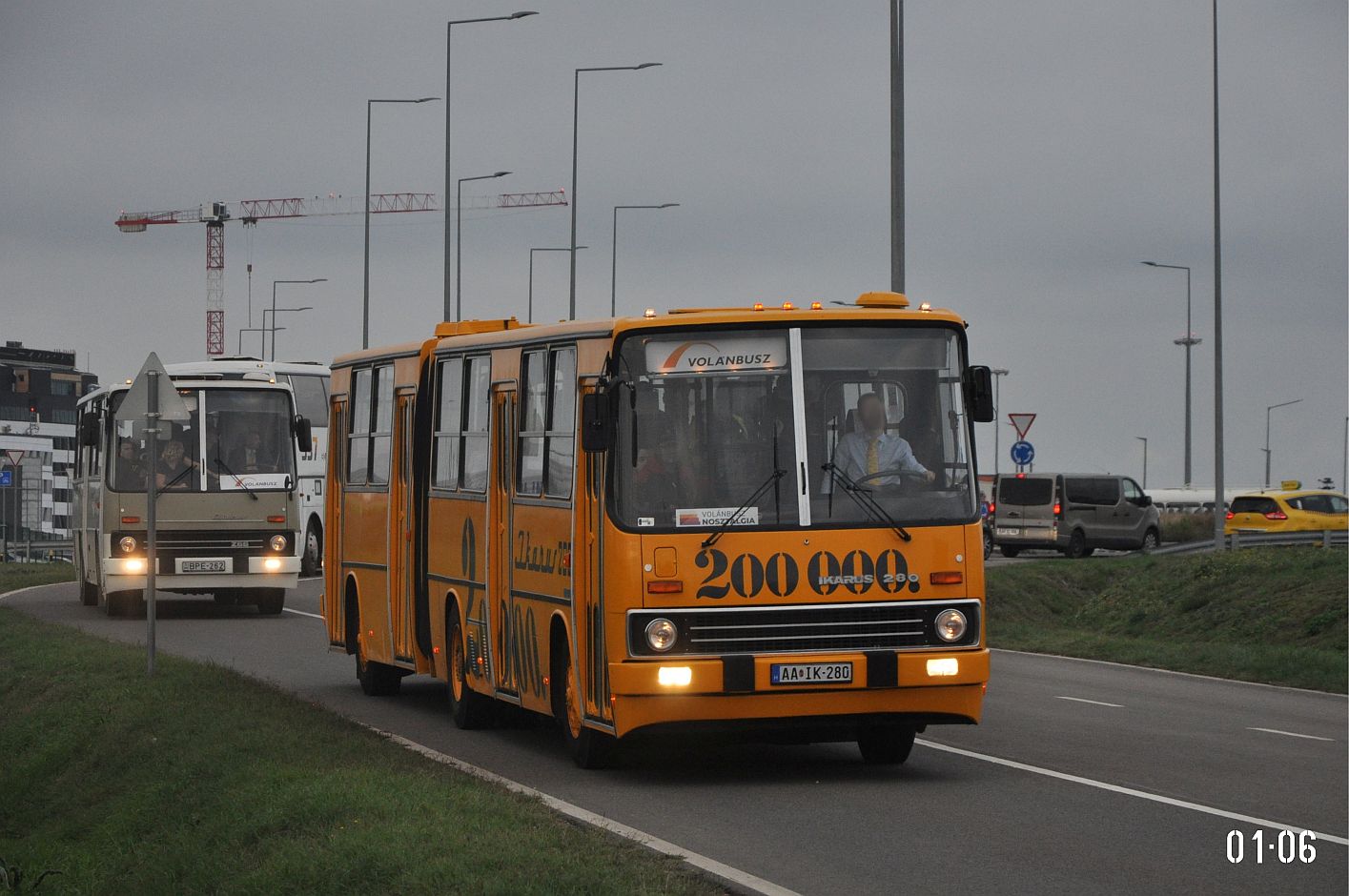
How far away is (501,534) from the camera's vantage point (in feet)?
51.0

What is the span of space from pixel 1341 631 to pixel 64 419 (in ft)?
513

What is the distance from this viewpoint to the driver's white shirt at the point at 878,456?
13.2 meters

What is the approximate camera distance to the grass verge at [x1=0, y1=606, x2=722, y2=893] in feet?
31.9

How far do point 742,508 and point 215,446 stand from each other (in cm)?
1948

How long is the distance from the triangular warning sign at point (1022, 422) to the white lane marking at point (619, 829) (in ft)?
106

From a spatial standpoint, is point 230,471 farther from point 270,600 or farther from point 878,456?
point 878,456

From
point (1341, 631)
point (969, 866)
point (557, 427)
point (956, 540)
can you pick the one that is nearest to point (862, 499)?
point (956, 540)

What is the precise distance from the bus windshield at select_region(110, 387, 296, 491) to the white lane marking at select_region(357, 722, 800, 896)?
54.5ft

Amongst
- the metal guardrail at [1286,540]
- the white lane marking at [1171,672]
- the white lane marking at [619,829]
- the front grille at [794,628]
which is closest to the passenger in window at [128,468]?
the white lane marking at [1171,672]

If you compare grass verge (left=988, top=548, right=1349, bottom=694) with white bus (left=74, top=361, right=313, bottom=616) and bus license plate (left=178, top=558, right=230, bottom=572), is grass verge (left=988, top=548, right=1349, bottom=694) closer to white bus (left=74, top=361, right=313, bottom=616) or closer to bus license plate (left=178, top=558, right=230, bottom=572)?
white bus (left=74, top=361, right=313, bottom=616)

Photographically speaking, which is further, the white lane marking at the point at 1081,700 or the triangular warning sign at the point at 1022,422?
the triangular warning sign at the point at 1022,422

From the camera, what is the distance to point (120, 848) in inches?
529

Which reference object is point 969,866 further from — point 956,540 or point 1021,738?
point 1021,738
